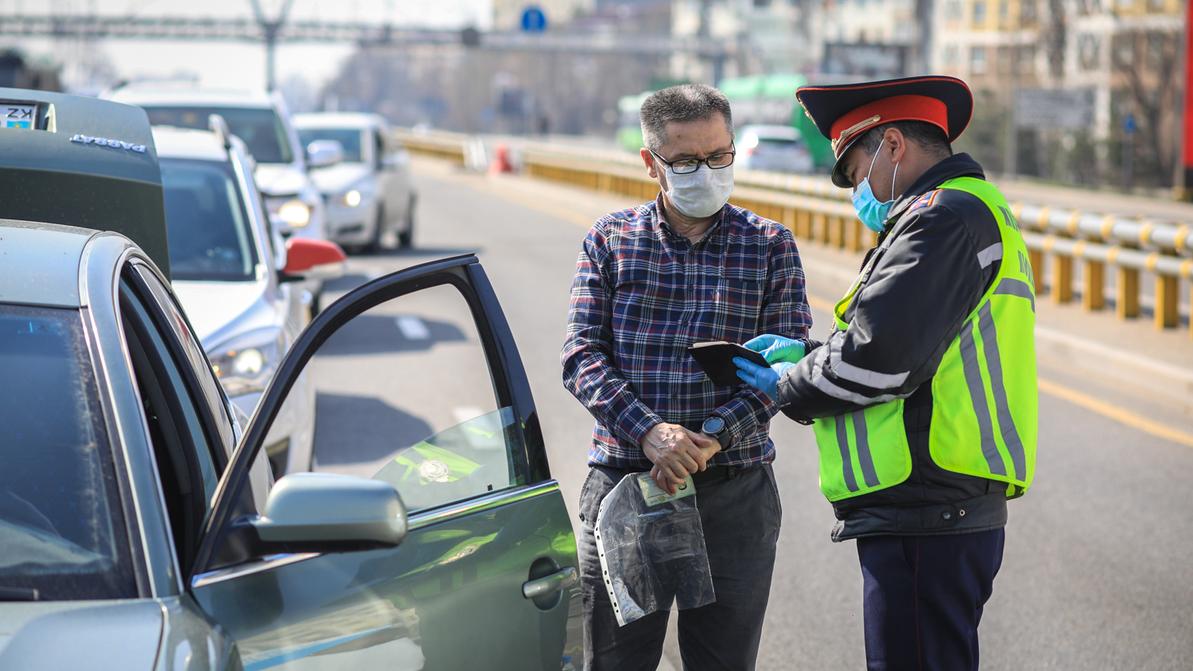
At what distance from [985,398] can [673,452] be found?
69 cm

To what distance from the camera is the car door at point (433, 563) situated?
2.88 meters

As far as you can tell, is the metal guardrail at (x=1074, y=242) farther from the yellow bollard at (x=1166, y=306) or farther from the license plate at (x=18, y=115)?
the license plate at (x=18, y=115)

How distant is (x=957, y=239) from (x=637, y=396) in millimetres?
868

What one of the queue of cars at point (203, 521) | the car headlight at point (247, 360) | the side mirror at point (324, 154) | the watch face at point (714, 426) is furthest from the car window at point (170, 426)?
the side mirror at point (324, 154)

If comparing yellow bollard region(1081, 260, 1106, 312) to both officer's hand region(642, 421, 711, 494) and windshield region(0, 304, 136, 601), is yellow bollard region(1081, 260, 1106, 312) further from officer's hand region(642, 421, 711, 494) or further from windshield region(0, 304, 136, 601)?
windshield region(0, 304, 136, 601)

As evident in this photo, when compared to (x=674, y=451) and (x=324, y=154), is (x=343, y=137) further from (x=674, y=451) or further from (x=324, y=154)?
(x=674, y=451)

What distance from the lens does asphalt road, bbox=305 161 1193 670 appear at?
228 inches

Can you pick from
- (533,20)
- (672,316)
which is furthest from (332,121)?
(533,20)

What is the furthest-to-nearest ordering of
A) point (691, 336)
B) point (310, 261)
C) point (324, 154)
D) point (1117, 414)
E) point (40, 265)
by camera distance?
point (324, 154), point (1117, 414), point (310, 261), point (691, 336), point (40, 265)

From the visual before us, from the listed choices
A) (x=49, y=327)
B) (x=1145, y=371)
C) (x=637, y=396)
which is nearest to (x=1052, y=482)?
(x=1145, y=371)

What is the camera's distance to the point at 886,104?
3588 millimetres

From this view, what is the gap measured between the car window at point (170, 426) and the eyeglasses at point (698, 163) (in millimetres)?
1248

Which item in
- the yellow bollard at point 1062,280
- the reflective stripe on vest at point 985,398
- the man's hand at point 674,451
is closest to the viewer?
the reflective stripe on vest at point 985,398

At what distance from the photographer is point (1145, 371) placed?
11289 millimetres
